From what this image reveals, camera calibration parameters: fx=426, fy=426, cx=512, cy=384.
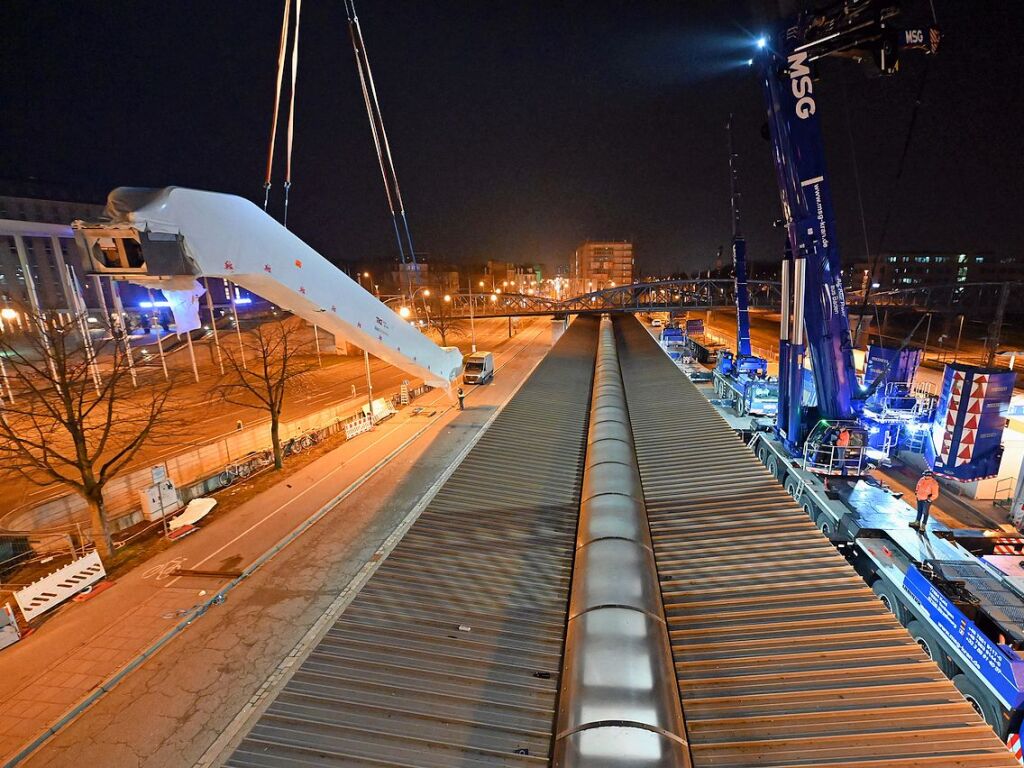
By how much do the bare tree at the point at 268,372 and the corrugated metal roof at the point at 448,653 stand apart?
41.1ft

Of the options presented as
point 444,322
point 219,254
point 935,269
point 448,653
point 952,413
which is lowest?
point 952,413

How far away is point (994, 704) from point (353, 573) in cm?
1159

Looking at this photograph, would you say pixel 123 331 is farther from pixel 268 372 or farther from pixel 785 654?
pixel 785 654

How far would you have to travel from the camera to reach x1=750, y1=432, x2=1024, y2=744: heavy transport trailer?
5.79 m

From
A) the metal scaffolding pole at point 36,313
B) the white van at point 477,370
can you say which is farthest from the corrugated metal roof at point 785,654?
the white van at point 477,370

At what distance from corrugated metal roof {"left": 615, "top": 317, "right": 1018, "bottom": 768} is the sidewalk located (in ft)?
27.0

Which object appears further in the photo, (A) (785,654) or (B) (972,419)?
(B) (972,419)

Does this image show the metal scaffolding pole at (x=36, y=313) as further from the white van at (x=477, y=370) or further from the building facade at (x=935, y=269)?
the building facade at (x=935, y=269)

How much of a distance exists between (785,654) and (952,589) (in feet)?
15.8

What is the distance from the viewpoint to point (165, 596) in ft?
32.4

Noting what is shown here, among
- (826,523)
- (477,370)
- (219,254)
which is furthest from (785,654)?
(477,370)

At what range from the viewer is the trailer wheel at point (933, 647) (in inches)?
267

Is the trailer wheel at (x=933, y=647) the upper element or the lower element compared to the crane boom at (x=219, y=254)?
lower

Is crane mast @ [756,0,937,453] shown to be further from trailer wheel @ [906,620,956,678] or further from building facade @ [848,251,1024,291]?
building facade @ [848,251,1024,291]
